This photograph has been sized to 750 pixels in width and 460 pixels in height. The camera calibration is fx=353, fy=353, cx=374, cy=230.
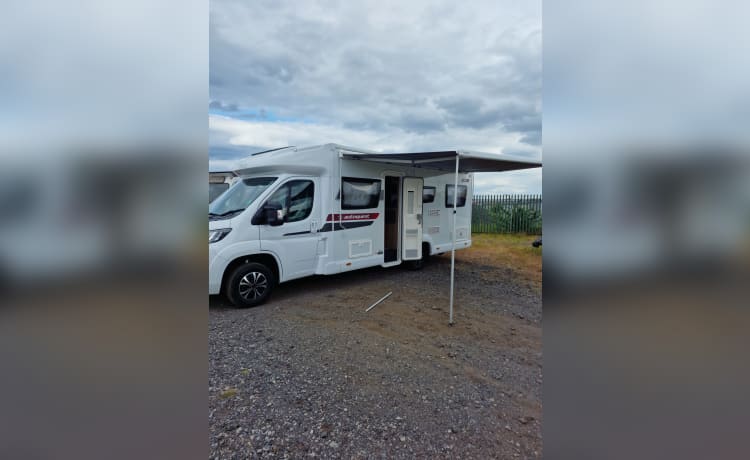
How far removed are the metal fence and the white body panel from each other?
697 cm

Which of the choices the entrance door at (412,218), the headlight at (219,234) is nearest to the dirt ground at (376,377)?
the headlight at (219,234)

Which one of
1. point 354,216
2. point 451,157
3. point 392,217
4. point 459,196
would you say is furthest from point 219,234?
point 459,196

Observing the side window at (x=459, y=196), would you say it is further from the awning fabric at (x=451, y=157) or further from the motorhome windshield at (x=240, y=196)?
the motorhome windshield at (x=240, y=196)

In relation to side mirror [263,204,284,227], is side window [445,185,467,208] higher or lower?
higher

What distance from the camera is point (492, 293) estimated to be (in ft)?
19.9

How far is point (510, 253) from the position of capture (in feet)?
33.6

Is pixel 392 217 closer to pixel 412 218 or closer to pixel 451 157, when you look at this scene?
pixel 412 218

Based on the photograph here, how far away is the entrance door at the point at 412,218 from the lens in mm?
7168

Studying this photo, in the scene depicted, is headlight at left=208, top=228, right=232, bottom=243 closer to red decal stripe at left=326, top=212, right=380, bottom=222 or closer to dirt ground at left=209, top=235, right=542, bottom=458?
dirt ground at left=209, top=235, right=542, bottom=458

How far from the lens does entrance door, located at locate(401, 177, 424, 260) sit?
23.5ft
